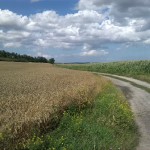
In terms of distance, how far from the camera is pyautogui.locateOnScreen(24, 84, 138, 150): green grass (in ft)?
33.9

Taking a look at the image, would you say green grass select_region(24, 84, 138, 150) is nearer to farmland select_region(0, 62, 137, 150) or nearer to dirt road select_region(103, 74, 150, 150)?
farmland select_region(0, 62, 137, 150)

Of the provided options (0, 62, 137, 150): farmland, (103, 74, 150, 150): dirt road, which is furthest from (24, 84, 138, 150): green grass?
(103, 74, 150, 150): dirt road

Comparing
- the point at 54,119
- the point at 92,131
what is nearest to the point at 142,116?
the point at 92,131

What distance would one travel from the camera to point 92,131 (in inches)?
483

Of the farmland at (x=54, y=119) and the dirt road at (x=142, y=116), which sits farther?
the dirt road at (x=142, y=116)

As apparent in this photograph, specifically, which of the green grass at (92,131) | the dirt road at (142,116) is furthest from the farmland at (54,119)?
the dirt road at (142,116)

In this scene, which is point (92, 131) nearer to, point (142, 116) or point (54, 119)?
point (54, 119)

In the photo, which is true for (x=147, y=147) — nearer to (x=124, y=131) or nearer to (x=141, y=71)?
(x=124, y=131)

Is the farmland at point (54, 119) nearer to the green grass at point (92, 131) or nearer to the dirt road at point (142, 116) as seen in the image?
the green grass at point (92, 131)

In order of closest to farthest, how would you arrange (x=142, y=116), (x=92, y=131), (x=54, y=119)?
(x=92, y=131)
(x=54, y=119)
(x=142, y=116)

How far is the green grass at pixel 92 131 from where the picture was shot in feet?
33.9

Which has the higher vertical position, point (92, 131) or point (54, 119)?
point (54, 119)

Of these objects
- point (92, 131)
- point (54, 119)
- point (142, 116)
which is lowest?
point (142, 116)

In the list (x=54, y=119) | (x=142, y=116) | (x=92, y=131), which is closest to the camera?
(x=92, y=131)
